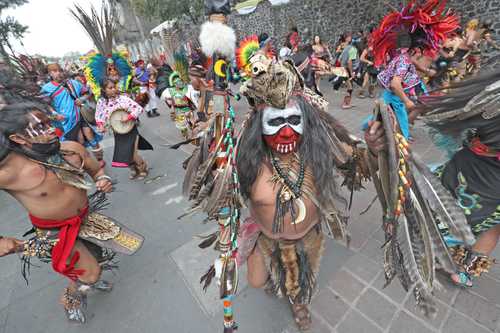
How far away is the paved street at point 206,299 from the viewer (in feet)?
5.98

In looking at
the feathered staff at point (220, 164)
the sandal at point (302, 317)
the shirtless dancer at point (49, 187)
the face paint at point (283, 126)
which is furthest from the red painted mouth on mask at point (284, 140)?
the shirtless dancer at point (49, 187)

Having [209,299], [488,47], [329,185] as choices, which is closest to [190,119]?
[209,299]

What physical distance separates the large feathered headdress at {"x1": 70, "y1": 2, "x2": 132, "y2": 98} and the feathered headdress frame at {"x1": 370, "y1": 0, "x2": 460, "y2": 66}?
139 inches

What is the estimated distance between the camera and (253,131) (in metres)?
1.41

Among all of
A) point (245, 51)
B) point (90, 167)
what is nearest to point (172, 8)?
point (245, 51)

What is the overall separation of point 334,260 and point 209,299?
4.01 ft

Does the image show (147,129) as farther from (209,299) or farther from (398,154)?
(398,154)

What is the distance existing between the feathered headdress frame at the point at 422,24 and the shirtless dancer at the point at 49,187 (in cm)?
333

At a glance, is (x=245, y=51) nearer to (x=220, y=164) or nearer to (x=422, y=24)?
(x=220, y=164)

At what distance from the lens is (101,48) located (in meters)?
3.48

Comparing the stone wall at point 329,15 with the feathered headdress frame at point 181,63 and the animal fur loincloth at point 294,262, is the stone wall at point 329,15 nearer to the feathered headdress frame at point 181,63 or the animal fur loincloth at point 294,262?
the feathered headdress frame at point 181,63

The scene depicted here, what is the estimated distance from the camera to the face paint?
1.33 meters

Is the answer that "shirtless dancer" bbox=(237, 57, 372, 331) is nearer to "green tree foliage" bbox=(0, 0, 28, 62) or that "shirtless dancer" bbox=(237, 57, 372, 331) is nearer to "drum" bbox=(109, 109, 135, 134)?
"drum" bbox=(109, 109, 135, 134)

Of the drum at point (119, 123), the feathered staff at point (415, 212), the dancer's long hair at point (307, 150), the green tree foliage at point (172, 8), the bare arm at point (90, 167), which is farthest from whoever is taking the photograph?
the green tree foliage at point (172, 8)
